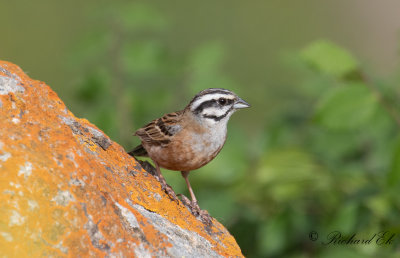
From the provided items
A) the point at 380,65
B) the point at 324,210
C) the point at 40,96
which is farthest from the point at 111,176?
the point at 380,65

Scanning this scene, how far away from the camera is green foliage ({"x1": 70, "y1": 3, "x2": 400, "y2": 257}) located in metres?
5.98

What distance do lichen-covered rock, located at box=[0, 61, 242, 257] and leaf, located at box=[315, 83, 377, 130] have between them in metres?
1.89

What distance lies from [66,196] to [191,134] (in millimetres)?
2281

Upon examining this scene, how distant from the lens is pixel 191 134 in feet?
18.9

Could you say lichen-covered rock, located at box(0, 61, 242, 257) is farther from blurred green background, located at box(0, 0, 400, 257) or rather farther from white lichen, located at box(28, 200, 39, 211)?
blurred green background, located at box(0, 0, 400, 257)

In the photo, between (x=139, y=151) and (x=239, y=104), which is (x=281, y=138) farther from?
(x=139, y=151)

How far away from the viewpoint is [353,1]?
64.3 ft

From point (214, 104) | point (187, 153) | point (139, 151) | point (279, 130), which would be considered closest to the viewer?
point (187, 153)

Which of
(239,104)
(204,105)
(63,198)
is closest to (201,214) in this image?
(204,105)

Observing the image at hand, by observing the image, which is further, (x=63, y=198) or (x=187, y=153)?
(x=187, y=153)

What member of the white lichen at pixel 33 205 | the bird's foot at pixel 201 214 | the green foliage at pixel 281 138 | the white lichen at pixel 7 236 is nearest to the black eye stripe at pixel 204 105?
the green foliage at pixel 281 138

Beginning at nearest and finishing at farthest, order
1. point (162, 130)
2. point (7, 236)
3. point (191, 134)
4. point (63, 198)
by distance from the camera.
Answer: point (7, 236) < point (63, 198) < point (191, 134) < point (162, 130)

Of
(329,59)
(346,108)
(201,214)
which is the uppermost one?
(329,59)

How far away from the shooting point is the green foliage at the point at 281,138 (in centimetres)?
598
